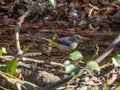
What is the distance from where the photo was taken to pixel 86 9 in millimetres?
11328

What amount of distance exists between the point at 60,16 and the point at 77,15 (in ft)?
1.27

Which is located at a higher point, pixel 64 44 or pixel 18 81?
pixel 64 44

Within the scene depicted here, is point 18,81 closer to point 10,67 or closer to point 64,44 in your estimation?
point 10,67

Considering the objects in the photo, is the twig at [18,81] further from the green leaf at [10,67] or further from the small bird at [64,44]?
the small bird at [64,44]

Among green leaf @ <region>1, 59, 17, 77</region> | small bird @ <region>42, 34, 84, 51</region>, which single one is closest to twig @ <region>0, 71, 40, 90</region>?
green leaf @ <region>1, 59, 17, 77</region>

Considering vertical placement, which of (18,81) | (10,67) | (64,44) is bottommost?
(18,81)

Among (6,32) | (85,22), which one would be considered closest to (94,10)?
(85,22)

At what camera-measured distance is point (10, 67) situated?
5.13 metres

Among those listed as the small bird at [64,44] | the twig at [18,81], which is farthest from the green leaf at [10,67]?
the small bird at [64,44]

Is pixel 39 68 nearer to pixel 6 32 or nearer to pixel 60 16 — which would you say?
pixel 6 32

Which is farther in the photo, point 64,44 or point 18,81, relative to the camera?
point 64,44

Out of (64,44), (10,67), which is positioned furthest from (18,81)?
(64,44)

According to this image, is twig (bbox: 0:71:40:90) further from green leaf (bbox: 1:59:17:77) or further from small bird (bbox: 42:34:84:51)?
small bird (bbox: 42:34:84:51)

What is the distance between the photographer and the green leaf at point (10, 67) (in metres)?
5.16
